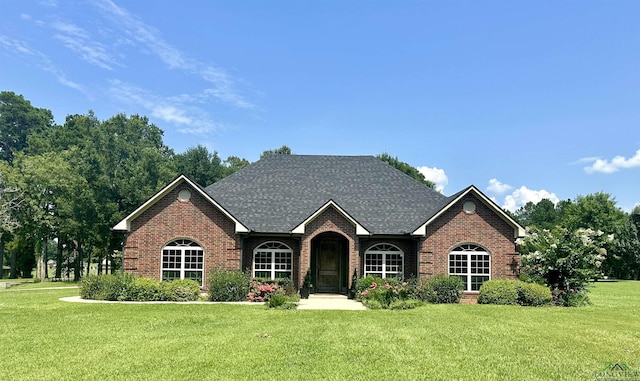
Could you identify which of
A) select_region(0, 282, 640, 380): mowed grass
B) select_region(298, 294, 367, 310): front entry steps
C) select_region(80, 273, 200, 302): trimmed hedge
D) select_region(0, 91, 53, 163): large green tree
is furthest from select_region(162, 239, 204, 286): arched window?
select_region(0, 91, 53, 163): large green tree

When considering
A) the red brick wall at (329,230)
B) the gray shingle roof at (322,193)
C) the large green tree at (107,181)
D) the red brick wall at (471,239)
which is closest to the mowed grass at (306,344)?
the red brick wall at (471,239)

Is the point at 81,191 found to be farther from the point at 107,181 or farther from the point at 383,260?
the point at 383,260

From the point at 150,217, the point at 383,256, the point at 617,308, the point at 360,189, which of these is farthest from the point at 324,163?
the point at 617,308

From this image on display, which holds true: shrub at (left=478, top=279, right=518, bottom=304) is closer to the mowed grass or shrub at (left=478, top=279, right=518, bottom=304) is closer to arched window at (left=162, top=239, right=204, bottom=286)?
the mowed grass

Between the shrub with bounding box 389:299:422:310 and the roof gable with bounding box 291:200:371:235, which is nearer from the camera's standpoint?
the shrub with bounding box 389:299:422:310

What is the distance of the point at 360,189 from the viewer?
89.8 feet

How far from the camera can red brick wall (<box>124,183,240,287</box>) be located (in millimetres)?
22000

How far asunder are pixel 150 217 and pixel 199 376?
617 inches

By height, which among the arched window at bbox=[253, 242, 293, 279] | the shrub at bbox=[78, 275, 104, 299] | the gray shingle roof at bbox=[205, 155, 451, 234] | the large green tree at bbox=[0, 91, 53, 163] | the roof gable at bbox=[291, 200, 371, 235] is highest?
the large green tree at bbox=[0, 91, 53, 163]

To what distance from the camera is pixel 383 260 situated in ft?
77.4

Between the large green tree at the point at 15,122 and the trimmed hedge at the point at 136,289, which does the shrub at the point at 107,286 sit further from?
the large green tree at the point at 15,122

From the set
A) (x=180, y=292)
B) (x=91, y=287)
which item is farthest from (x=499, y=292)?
(x=91, y=287)

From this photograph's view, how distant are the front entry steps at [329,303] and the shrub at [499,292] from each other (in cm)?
581

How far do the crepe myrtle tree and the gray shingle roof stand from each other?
5141mm
